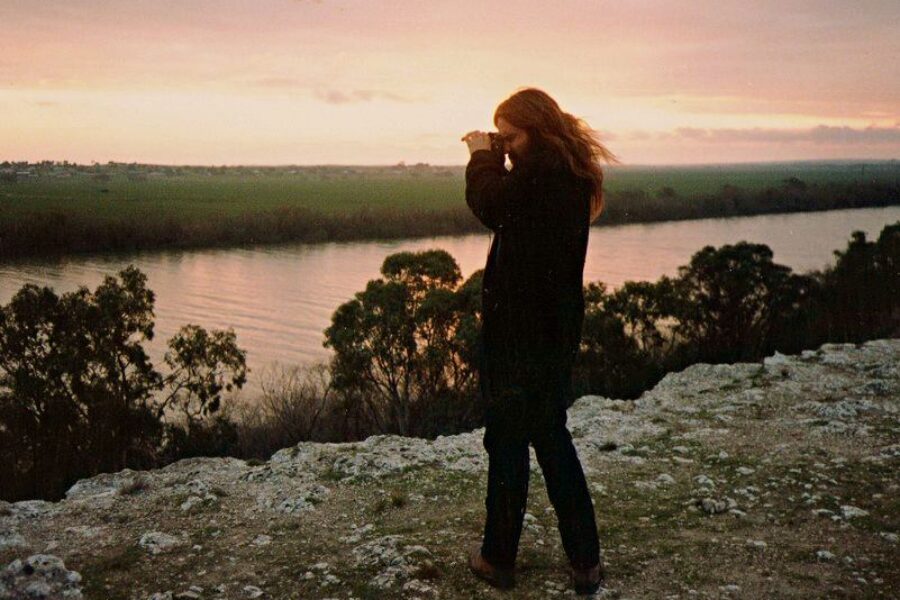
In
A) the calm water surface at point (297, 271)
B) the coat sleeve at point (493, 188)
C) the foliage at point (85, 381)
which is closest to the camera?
the coat sleeve at point (493, 188)

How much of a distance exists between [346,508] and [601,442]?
2310 millimetres

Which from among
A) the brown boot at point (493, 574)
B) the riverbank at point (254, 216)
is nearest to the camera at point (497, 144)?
the brown boot at point (493, 574)

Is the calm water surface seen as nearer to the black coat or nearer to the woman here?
the woman

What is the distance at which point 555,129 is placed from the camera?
10.3ft

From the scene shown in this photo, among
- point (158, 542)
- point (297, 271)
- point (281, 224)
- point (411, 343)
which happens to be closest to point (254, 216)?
point (281, 224)

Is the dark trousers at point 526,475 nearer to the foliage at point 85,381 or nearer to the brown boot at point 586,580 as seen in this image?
the brown boot at point 586,580

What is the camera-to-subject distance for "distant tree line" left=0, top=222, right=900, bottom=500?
9977 mm

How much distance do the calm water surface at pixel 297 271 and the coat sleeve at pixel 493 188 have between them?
1680 cm

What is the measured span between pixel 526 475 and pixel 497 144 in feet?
4.84

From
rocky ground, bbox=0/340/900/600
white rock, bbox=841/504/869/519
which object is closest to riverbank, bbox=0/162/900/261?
rocky ground, bbox=0/340/900/600

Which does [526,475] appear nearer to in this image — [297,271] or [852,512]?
[852,512]

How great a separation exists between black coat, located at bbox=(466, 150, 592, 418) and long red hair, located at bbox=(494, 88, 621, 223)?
62mm

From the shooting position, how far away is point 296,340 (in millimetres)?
22969

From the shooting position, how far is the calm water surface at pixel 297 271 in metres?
24.7
